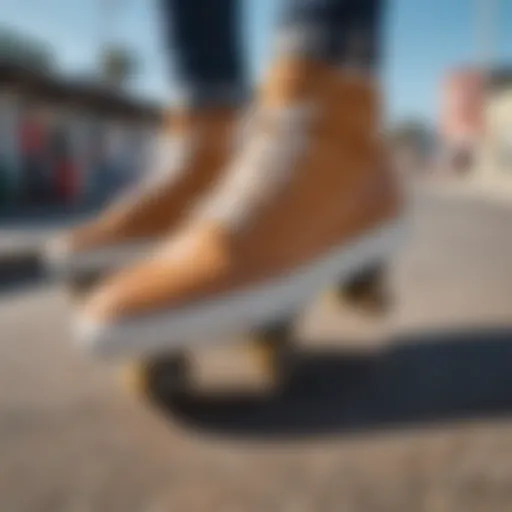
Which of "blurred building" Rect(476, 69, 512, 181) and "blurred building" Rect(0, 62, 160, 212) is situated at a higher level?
"blurred building" Rect(0, 62, 160, 212)

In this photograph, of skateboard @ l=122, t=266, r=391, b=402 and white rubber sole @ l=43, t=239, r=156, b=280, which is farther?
white rubber sole @ l=43, t=239, r=156, b=280

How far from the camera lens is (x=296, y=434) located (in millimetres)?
763

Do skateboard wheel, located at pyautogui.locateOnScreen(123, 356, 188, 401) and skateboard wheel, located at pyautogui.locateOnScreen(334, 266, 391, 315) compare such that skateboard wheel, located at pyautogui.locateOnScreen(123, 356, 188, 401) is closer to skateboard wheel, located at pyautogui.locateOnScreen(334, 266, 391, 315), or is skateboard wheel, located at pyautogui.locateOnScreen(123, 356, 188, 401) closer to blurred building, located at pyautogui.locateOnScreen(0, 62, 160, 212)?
skateboard wheel, located at pyautogui.locateOnScreen(334, 266, 391, 315)

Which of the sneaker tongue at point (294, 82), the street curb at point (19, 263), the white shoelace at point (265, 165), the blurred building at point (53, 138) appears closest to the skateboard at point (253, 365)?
the white shoelace at point (265, 165)

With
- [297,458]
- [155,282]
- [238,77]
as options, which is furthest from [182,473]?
[238,77]

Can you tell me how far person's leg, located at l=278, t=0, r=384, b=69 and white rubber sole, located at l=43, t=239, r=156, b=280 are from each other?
1.42 feet

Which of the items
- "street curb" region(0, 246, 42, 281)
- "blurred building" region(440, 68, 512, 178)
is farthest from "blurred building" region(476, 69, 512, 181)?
"street curb" region(0, 246, 42, 281)

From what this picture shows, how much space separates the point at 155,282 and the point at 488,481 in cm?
43

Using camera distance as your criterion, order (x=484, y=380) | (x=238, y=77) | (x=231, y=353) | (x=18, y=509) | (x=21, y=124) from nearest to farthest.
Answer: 1. (x=18, y=509)
2. (x=484, y=380)
3. (x=231, y=353)
4. (x=238, y=77)
5. (x=21, y=124)

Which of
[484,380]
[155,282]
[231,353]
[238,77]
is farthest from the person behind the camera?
[238,77]

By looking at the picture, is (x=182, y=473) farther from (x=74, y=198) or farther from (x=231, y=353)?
(x=74, y=198)

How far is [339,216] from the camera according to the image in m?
0.96

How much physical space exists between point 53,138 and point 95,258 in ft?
32.5

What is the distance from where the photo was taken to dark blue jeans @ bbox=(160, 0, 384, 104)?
96cm
